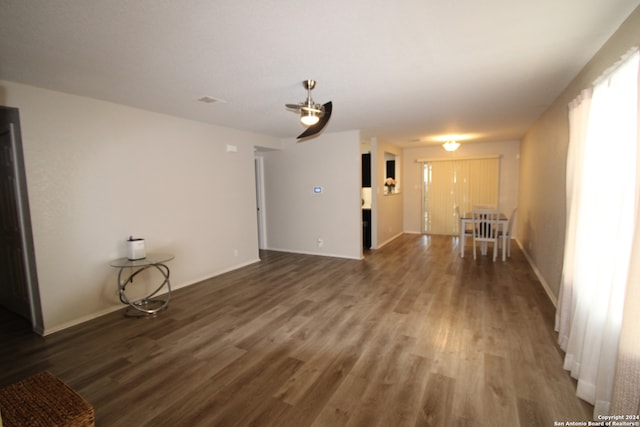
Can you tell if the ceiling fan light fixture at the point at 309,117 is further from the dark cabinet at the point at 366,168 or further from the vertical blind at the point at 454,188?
the vertical blind at the point at 454,188

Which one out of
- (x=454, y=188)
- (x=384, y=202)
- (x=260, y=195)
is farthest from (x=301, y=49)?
(x=454, y=188)

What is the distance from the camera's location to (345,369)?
2.39 m

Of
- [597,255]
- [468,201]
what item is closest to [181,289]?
[597,255]

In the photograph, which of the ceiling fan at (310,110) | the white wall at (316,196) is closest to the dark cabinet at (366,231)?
the white wall at (316,196)

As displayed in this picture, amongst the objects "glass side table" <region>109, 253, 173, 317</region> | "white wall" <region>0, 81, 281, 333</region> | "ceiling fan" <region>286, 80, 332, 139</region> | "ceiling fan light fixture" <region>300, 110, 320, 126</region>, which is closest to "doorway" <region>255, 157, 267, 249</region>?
"white wall" <region>0, 81, 281, 333</region>

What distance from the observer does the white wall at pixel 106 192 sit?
120 inches

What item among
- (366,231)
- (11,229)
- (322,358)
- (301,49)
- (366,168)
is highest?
(301,49)

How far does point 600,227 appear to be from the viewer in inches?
82.0

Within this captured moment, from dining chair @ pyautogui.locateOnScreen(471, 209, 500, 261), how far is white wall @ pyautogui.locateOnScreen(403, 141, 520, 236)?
7.96 feet

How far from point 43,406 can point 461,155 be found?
28.8 feet

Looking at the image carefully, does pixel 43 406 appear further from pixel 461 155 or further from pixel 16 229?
pixel 461 155

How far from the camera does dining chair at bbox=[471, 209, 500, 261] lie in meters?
5.62

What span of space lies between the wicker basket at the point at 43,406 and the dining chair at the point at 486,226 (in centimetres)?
598

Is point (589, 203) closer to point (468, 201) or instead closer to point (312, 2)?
point (312, 2)
